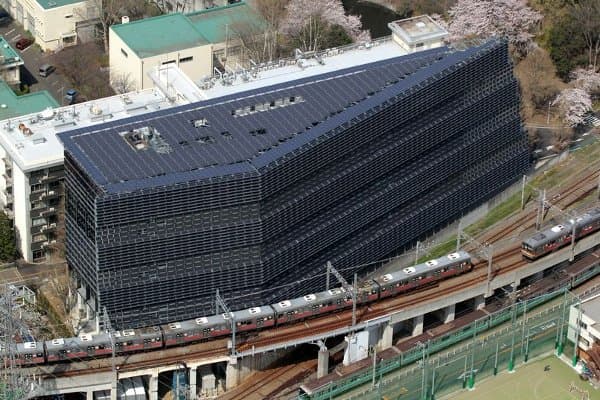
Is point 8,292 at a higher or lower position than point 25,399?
higher
